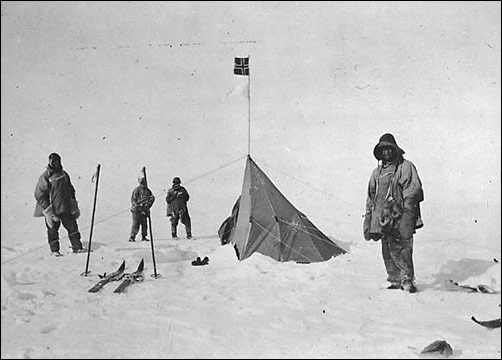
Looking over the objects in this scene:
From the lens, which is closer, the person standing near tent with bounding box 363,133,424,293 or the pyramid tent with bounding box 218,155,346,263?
the person standing near tent with bounding box 363,133,424,293

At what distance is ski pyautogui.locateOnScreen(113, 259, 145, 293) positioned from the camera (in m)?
5.52

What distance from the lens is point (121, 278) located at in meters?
6.02

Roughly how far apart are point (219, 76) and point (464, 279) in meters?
20.4

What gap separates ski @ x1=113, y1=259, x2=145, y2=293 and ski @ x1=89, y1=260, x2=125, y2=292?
0.40ft

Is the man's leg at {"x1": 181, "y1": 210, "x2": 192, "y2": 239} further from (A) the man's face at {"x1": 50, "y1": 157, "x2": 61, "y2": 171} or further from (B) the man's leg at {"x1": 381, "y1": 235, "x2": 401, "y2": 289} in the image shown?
(B) the man's leg at {"x1": 381, "y1": 235, "x2": 401, "y2": 289}

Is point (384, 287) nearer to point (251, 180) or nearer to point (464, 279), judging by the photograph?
point (464, 279)

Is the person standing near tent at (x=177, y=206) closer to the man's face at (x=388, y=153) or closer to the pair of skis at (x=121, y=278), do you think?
the pair of skis at (x=121, y=278)

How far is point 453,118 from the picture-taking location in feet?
46.4

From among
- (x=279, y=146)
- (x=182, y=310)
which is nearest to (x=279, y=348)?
(x=182, y=310)

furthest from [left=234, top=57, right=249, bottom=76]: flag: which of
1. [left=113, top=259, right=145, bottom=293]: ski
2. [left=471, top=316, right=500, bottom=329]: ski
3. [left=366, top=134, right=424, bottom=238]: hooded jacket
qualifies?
[left=471, top=316, right=500, bottom=329]: ski

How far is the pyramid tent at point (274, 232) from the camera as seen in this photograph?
7188 millimetres

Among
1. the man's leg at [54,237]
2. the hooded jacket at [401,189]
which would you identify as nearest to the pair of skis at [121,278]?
the man's leg at [54,237]

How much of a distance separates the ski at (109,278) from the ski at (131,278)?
122mm

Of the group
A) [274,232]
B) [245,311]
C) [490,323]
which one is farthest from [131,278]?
[490,323]
